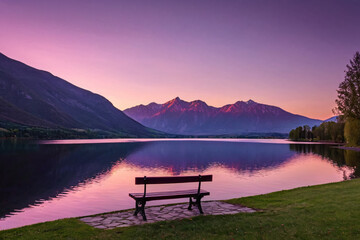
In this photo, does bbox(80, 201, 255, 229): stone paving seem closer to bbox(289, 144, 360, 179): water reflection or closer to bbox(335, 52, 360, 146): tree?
bbox(289, 144, 360, 179): water reflection

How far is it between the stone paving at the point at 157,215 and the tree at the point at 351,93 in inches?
2144

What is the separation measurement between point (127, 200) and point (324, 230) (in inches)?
758

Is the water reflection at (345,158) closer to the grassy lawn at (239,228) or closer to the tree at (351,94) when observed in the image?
the tree at (351,94)

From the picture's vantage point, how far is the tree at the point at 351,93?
6006 cm

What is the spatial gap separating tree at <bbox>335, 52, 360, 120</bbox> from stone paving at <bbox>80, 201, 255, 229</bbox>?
5446 centimetres

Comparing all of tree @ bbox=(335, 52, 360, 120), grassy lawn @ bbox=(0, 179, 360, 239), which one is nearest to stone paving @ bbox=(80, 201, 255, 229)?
grassy lawn @ bbox=(0, 179, 360, 239)

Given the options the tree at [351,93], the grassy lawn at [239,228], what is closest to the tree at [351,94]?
the tree at [351,93]

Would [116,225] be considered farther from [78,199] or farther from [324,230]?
[78,199]

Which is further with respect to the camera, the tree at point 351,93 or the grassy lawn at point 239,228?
the tree at point 351,93

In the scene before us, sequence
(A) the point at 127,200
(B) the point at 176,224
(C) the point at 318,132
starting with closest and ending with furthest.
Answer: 1. (B) the point at 176,224
2. (A) the point at 127,200
3. (C) the point at 318,132

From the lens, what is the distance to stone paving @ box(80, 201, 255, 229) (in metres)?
13.9

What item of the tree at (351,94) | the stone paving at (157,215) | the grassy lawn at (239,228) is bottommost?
the stone paving at (157,215)

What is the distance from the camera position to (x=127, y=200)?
2733 centimetres

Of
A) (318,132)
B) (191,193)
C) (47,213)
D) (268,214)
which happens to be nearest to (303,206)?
(268,214)
